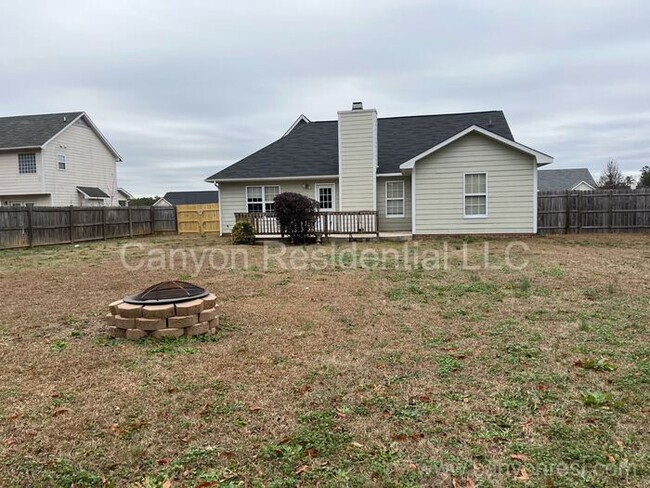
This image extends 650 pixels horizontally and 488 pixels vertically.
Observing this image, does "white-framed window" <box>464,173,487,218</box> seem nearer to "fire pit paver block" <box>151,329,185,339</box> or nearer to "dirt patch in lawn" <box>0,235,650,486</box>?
"dirt patch in lawn" <box>0,235,650,486</box>

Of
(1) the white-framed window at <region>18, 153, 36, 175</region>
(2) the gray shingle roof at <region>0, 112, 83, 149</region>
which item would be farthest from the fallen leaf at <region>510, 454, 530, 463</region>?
(1) the white-framed window at <region>18, 153, 36, 175</region>

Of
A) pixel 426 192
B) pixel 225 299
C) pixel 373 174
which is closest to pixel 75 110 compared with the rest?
pixel 373 174

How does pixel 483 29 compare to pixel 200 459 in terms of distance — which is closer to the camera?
pixel 200 459

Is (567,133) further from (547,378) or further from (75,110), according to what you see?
(547,378)

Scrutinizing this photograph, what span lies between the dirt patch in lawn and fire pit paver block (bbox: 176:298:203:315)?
0.34 m

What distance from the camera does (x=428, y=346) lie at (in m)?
4.73

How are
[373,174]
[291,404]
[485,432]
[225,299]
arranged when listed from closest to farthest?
[485,432]
[291,404]
[225,299]
[373,174]

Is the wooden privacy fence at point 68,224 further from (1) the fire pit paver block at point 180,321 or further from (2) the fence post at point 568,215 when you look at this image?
(2) the fence post at point 568,215

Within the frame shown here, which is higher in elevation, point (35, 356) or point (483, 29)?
point (483, 29)

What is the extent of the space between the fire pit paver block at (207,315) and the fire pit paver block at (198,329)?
0.05 meters

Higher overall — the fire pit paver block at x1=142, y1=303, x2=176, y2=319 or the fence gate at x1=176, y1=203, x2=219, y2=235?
the fence gate at x1=176, y1=203, x2=219, y2=235

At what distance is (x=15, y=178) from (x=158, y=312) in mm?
26789

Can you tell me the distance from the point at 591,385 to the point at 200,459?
3.01 m

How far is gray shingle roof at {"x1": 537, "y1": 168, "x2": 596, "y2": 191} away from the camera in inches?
1629
